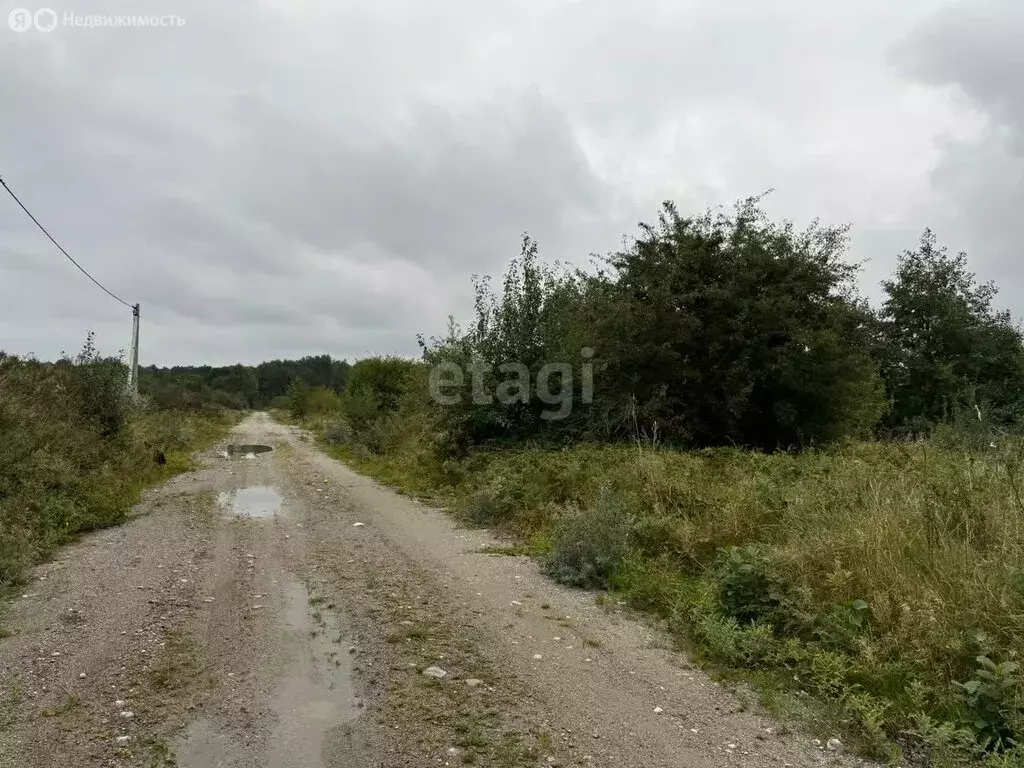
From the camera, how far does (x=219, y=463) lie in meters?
17.2

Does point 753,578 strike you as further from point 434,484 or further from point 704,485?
point 434,484

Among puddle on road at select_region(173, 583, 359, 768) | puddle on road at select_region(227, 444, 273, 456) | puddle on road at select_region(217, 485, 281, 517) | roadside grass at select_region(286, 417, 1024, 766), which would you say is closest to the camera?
puddle on road at select_region(173, 583, 359, 768)

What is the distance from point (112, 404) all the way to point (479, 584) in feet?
38.6

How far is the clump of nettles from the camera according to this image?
263 inches

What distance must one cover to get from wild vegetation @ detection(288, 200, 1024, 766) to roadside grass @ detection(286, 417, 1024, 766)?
2 cm

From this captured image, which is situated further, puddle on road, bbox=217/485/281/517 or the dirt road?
puddle on road, bbox=217/485/281/517

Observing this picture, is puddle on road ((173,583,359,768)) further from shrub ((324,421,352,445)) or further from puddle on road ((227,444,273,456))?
shrub ((324,421,352,445))

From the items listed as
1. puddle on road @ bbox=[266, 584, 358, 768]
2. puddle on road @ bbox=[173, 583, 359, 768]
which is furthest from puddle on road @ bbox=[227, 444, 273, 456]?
puddle on road @ bbox=[173, 583, 359, 768]

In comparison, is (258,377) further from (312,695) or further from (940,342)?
(312,695)

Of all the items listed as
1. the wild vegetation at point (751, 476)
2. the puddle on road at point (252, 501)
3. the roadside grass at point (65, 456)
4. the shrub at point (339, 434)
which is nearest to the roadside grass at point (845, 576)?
the wild vegetation at point (751, 476)

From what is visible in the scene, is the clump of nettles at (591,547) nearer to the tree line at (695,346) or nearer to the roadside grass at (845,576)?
the roadside grass at (845,576)

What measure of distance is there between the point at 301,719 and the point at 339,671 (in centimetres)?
69

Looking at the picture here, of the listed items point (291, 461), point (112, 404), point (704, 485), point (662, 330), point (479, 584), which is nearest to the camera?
point (479, 584)

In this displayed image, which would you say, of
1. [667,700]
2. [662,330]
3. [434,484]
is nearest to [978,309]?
[662,330]
